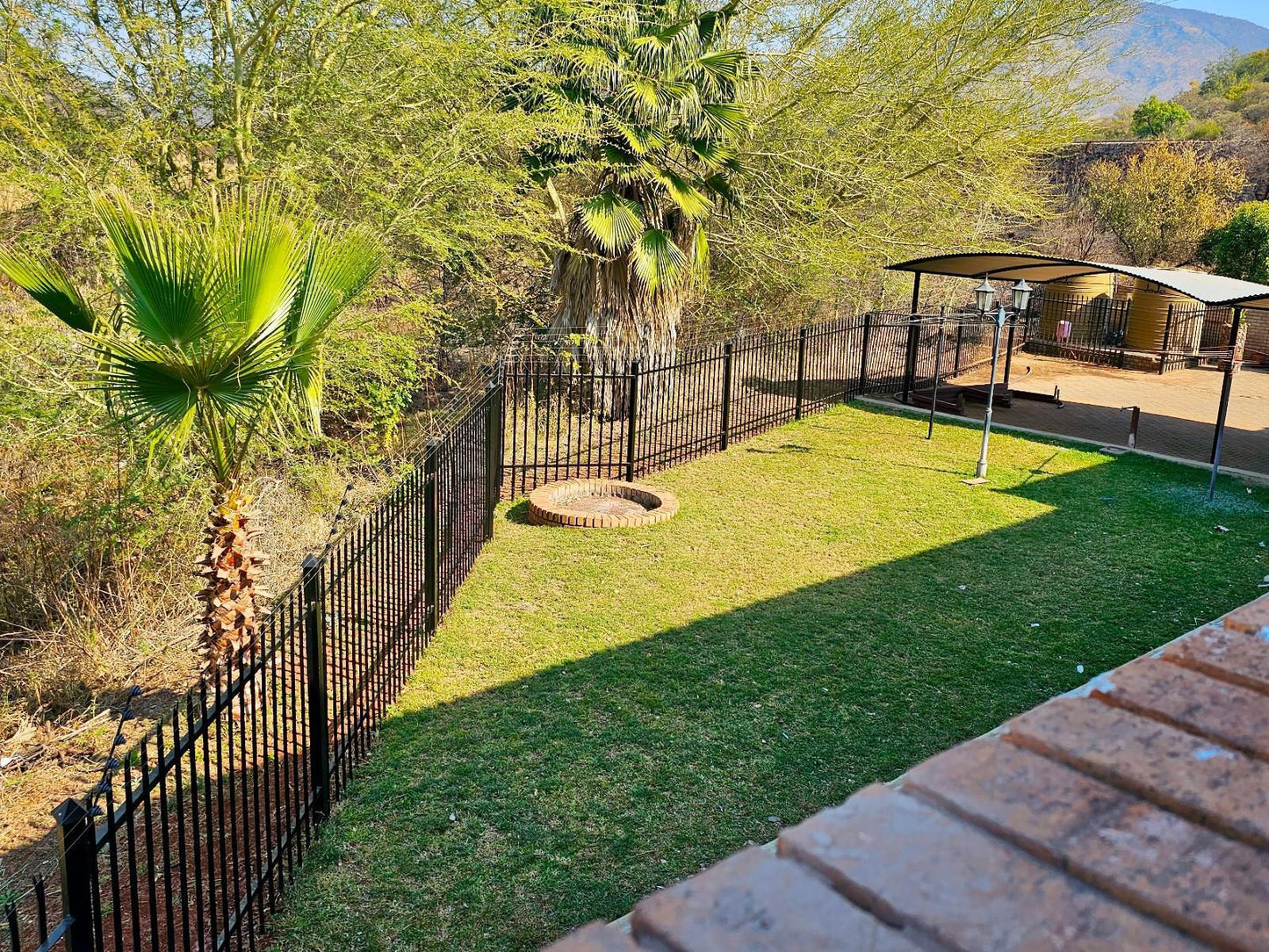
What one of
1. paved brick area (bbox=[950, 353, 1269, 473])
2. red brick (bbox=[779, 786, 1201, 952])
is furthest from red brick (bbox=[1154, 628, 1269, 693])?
paved brick area (bbox=[950, 353, 1269, 473])

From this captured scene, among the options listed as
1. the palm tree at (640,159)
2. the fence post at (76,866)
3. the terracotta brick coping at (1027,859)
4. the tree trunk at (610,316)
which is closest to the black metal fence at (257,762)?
the fence post at (76,866)

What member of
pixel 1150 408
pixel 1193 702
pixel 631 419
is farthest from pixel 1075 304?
A: pixel 1193 702

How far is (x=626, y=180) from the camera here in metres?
13.4

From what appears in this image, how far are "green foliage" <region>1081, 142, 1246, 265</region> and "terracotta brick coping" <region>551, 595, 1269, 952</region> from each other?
28918 millimetres

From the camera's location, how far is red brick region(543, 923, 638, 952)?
3.50ft

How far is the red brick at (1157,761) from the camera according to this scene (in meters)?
1.32

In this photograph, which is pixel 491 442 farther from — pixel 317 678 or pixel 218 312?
pixel 218 312

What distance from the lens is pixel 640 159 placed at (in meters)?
13.6

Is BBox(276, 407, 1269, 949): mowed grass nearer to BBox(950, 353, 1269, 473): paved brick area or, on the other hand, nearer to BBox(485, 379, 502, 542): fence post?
BBox(485, 379, 502, 542): fence post

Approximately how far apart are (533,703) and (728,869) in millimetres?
5190

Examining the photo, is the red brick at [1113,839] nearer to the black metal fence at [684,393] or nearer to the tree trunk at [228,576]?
the tree trunk at [228,576]

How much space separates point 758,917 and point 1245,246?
1086 inches

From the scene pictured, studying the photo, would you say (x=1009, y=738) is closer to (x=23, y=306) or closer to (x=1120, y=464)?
(x=23, y=306)

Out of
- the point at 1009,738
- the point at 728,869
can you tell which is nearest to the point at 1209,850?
the point at 1009,738
